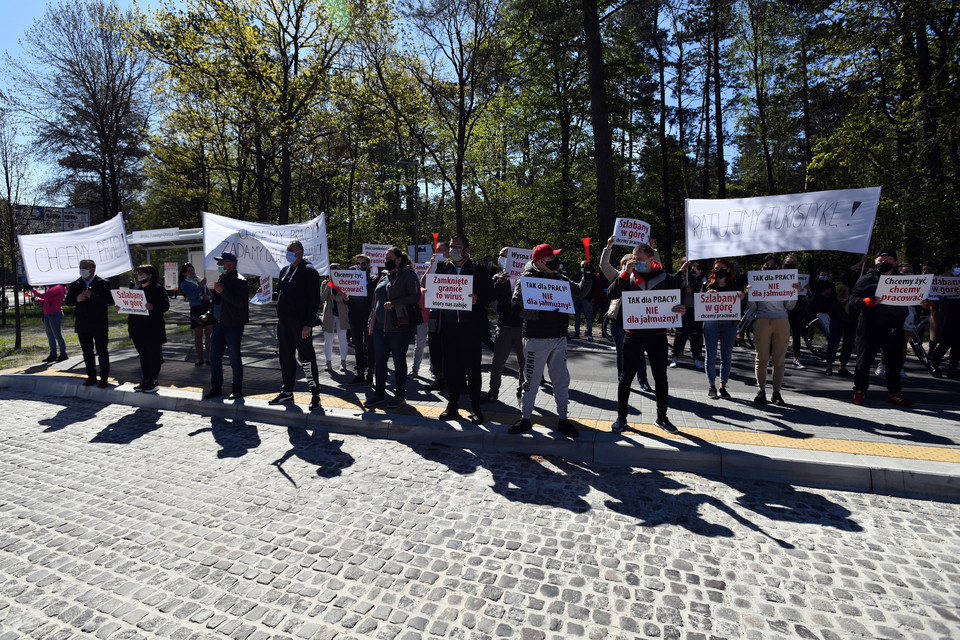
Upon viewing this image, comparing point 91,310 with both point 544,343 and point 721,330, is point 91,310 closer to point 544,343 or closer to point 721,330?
point 544,343

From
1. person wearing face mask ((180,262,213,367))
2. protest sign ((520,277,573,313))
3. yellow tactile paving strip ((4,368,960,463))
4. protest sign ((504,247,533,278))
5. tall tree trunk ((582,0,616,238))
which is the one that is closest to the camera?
yellow tactile paving strip ((4,368,960,463))

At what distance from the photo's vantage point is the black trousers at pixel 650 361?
18.0ft

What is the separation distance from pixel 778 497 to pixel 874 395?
4441 millimetres

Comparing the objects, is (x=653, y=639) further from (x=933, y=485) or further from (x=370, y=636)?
(x=933, y=485)

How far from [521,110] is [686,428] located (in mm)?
23862

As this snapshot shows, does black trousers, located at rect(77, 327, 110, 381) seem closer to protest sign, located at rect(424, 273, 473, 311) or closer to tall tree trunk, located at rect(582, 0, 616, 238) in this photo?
protest sign, located at rect(424, 273, 473, 311)

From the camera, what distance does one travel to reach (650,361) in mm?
5523

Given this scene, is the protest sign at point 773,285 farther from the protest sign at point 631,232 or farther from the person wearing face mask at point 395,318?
the person wearing face mask at point 395,318

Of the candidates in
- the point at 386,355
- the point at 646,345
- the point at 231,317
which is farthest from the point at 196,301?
the point at 646,345

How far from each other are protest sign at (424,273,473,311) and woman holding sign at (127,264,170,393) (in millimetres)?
4627

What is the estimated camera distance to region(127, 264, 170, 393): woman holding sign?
7.71m

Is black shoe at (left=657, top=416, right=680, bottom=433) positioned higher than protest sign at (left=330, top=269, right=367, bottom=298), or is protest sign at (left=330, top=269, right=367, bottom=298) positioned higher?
protest sign at (left=330, top=269, right=367, bottom=298)

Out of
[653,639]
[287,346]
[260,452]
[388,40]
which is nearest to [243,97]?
[388,40]

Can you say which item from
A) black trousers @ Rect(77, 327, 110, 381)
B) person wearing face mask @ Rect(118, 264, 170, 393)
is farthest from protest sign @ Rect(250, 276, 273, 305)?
black trousers @ Rect(77, 327, 110, 381)
